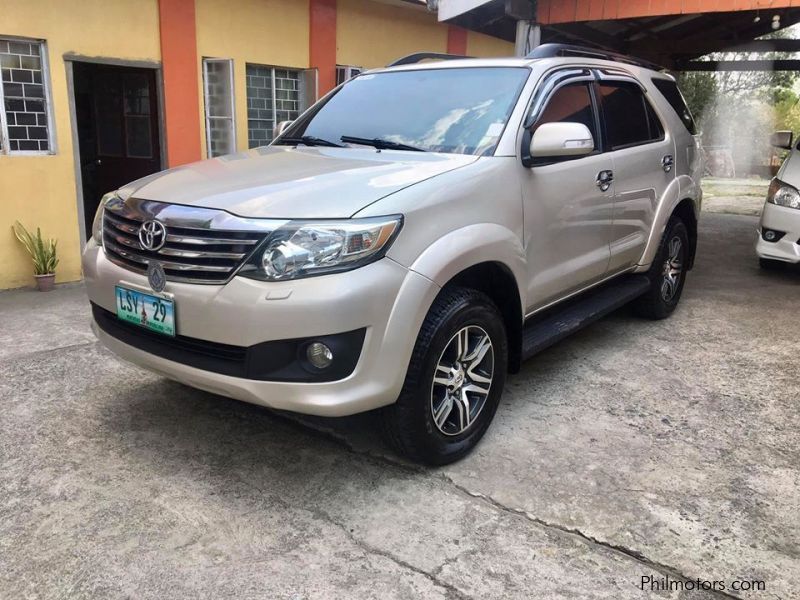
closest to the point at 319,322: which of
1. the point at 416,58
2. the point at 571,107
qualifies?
the point at 571,107

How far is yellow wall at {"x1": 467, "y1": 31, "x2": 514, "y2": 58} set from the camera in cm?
1069

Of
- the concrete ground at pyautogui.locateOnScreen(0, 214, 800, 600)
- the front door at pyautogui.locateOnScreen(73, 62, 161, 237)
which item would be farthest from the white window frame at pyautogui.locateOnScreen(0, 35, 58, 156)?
the concrete ground at pyautogui.locateOnScreen(0, 214, 800, 600)

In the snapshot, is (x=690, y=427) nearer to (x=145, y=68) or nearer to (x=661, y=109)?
(x=661, y=109)

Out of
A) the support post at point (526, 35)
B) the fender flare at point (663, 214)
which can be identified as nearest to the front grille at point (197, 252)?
the fender flare at point (663, 214)

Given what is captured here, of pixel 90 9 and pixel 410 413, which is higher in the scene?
pixel 90 9

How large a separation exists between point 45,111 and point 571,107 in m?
4.73

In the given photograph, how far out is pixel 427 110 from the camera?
3.60m

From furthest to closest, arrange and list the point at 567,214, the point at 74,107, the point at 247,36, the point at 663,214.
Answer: the point at 247,36 → the point at 74,107 → the point at 663,214 → the point at 567,214

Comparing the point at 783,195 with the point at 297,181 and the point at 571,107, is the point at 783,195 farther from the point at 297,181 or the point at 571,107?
the point at 297,181

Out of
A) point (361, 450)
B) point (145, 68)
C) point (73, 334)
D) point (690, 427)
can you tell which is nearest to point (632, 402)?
point (690, 427)

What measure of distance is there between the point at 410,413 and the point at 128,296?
4.17ft

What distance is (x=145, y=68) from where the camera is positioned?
6.70 metres

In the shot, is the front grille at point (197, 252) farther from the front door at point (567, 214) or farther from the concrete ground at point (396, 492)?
the front door at point (567, 214)
